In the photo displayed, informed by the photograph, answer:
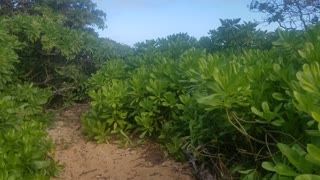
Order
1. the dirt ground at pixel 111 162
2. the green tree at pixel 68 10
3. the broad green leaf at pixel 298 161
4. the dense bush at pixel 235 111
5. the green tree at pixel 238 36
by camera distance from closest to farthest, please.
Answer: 1. the broad green leaf at pixel 298 161
2. the dense bush at pixel 235 111
3. the dirt ground at pixel 111 162
4. the green tree at pixel 238 36
5. the green tree at pixel 68 10

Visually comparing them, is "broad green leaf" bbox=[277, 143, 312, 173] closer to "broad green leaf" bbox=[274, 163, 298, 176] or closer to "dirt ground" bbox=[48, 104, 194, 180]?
"broad green leaf" bbox=[274, 163, 298, 176]

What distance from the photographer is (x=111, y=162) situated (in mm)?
3832

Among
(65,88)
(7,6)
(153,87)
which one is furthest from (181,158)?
(7,6)

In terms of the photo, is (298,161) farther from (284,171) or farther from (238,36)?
(238,36)

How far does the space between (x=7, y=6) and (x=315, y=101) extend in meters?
6.22

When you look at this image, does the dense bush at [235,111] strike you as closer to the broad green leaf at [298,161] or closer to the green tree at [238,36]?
the broad green leaf at [298,161]

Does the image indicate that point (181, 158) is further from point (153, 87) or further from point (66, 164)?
point (66, 164)

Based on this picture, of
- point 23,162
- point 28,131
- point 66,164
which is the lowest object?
point 66,164

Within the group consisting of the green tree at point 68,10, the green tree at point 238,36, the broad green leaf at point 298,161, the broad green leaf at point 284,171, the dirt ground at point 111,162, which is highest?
the green tree at point 68,10

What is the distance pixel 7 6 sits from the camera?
607cm

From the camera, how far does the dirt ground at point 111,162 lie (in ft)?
11.2

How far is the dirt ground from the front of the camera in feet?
11.2

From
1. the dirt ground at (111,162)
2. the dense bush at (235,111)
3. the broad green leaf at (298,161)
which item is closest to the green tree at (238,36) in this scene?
the dense bush at (235,111)

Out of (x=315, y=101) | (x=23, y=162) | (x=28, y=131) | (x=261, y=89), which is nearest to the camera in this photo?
(x=315, y=101)
